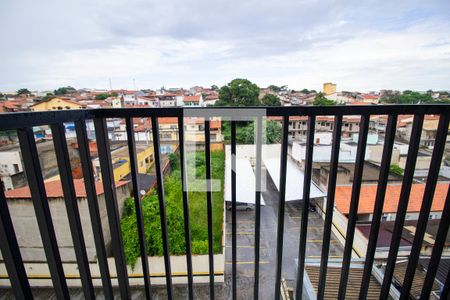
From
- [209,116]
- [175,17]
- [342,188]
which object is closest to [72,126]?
[209,116]

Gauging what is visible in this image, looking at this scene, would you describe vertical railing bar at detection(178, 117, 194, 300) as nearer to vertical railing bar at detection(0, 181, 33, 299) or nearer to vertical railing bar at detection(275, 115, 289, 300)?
vertical railing bar at detection(275, 115, 289, 300)

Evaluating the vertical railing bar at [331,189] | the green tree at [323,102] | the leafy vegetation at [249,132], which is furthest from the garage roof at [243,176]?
the green tree at [323,102]

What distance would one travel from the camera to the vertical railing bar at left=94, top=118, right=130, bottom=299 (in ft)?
2.80

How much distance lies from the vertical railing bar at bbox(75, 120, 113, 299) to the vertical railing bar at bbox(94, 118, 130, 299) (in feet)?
0.14

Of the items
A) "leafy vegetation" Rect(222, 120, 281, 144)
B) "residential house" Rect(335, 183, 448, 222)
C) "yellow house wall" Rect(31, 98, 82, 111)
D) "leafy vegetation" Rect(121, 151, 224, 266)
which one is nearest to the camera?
"yellow house wall" Rect(31, 98, 82, 111)

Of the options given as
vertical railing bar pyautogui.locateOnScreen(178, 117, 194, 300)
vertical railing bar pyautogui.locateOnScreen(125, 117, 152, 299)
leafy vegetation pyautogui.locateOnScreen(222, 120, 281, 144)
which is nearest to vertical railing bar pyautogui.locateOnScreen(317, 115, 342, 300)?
leafy vegetation pyautogui.locateOnScreen(222, 120, 281, 144)

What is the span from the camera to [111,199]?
923 millimetres

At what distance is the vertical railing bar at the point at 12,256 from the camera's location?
0.57 metres

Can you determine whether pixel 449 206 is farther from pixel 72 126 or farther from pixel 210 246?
pixel 72 126

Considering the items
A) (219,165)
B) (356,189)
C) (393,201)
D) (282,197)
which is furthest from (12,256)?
(393,201)

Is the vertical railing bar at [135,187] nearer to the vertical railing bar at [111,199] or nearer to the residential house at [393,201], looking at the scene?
the vertical railing bar at [111,199]

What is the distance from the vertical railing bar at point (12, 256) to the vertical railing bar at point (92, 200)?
0.27 metres

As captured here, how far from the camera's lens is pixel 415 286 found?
1.73m

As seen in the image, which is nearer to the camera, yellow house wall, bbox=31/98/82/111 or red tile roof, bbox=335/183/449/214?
yellow house wall, bbox=31/98/82/111
